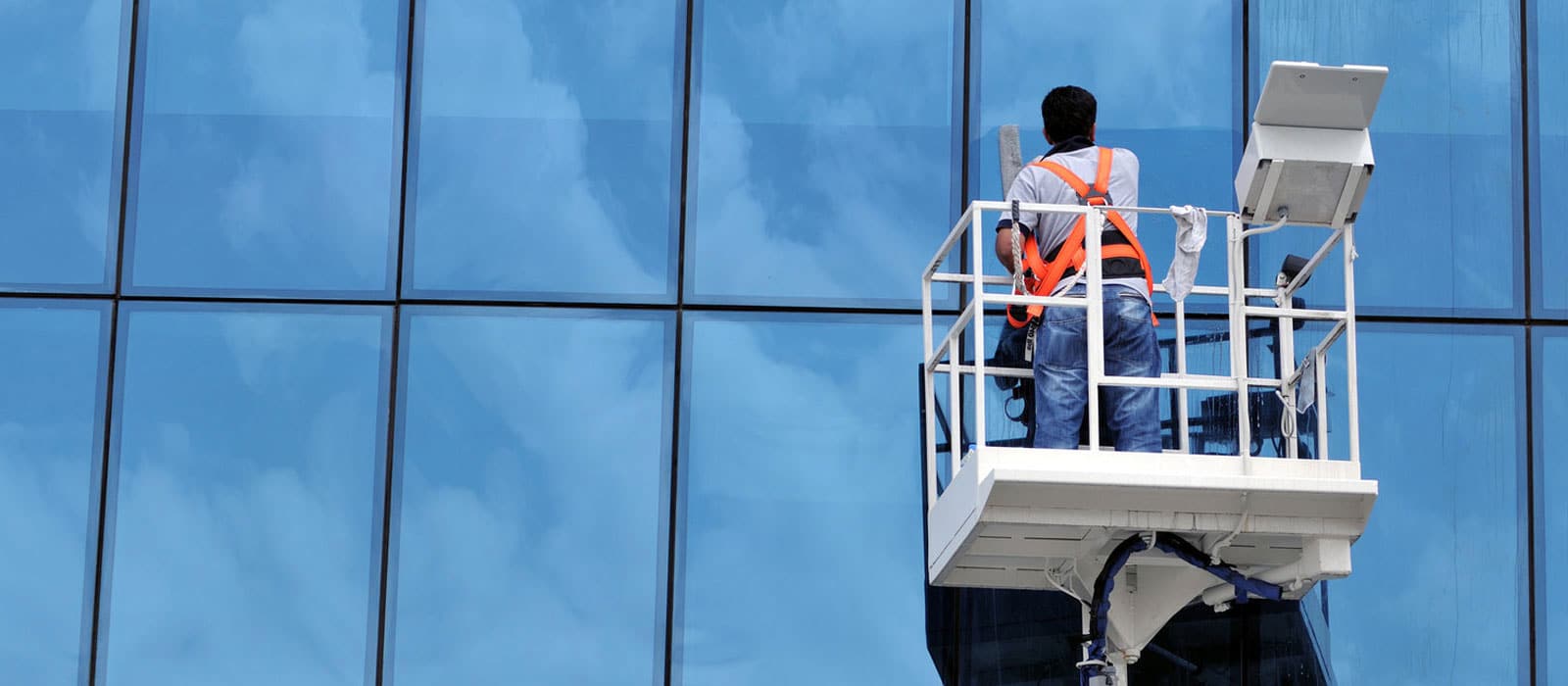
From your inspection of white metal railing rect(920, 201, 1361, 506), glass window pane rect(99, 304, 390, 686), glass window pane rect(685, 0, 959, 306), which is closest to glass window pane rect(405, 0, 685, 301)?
glass window pane rect(685, 0, 959, 306)

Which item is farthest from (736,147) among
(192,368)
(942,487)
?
(192,368)

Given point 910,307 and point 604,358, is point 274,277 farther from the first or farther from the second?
point 910,307

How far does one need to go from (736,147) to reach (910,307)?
3.85ft

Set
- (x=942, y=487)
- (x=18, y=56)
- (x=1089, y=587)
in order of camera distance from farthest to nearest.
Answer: (x=18, y=56) → (x=942, y=487) → (x=1089, y=587)

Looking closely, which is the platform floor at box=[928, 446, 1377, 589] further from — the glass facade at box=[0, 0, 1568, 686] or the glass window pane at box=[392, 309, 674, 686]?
the glass window pane at box=[392, 309, 674, 686]

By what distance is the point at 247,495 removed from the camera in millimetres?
10945

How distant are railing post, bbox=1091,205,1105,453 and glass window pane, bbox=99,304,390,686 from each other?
374 cm

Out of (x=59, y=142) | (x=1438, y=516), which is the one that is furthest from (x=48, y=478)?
(x=1438, y=516)

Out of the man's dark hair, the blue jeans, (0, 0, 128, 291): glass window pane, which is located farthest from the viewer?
(0, 0, 128, 291): glass window pane

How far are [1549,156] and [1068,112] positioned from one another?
2.88 m

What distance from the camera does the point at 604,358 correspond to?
11.0m

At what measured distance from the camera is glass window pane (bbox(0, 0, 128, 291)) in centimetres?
1122

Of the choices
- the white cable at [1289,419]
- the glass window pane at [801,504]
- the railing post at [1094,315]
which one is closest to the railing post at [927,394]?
the glass window pane at [801,504]

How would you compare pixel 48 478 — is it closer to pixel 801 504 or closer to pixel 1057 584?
pixel 801 504
